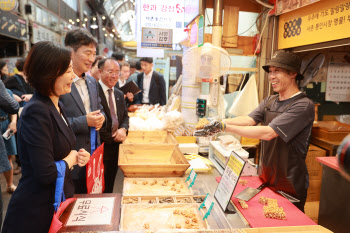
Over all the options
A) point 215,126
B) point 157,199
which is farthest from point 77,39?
point 157,199

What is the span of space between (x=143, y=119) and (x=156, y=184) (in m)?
1.91

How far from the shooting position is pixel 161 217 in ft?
Answer: 4.96

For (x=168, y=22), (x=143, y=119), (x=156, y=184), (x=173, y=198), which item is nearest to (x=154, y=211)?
(x=173, y=198)

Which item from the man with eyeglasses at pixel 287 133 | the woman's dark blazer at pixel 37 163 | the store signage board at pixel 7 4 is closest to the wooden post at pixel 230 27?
the man with eyeglasses at pixel 287 133

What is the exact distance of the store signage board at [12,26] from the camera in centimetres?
689

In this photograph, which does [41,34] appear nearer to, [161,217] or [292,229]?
[161,217]

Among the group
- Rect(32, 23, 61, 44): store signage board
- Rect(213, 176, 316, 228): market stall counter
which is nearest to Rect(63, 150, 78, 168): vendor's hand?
Rect(213, 176, 316, 228): market stall counter

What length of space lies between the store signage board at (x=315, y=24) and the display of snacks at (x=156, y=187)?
178 cm

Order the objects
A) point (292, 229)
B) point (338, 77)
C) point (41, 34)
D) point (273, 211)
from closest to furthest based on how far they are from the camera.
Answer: point (292, 229)
point (273, 211)
point (338, 77)
point (41, 34)

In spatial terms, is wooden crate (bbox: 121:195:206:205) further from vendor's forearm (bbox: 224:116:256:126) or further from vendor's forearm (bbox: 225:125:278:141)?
vendor's forearm (bbox: 224:116:256:126)

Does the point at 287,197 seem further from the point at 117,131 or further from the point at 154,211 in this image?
the point at 117,131

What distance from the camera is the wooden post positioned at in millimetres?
3416

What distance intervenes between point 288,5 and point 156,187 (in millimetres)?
2267

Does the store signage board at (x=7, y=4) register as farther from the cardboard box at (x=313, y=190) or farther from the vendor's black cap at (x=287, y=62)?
the cardboard box at (x=313, y=190)
